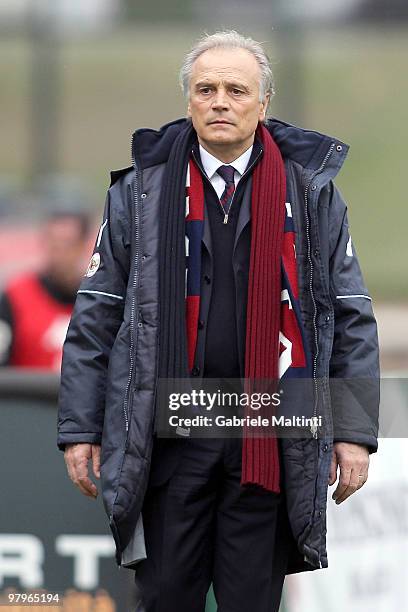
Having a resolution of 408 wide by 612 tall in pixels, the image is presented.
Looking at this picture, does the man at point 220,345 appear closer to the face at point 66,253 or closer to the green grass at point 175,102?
the face at point 66,253

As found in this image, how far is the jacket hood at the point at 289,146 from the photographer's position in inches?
112

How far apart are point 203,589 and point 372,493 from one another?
2.20 feet

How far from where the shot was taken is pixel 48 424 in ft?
10.9

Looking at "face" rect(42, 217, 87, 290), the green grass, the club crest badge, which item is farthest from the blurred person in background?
the green grass

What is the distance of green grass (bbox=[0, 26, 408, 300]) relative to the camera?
20.7 m

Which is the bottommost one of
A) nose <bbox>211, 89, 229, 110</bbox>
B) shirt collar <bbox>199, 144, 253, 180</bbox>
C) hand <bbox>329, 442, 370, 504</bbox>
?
hand <bbox>329, 442, 370, 504</bbox>

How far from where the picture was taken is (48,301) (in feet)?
21.0

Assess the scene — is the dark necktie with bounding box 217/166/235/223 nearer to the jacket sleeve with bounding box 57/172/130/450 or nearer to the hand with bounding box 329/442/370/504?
the jacket sleeve with bounding box 57/172/130/450

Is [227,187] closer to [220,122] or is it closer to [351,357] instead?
[220,122]

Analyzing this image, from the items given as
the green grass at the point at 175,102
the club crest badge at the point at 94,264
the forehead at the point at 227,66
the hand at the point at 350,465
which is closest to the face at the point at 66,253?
the club crest badge at the point at 94,264

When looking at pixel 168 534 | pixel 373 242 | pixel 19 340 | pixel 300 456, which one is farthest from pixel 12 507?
pixel 373 242

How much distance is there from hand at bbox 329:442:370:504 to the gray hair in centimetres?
82

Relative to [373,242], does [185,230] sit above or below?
below

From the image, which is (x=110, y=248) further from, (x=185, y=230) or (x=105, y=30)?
(x=105, y=30)
